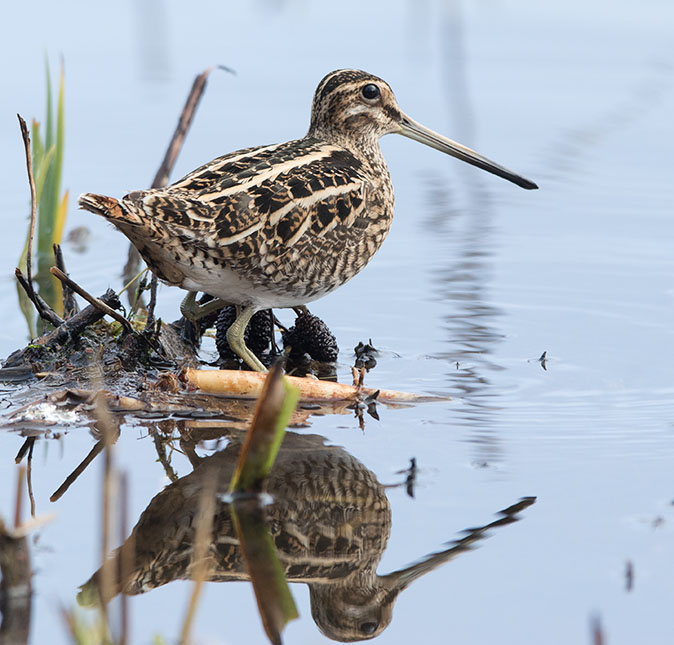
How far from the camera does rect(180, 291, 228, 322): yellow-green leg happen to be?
6.28 metres

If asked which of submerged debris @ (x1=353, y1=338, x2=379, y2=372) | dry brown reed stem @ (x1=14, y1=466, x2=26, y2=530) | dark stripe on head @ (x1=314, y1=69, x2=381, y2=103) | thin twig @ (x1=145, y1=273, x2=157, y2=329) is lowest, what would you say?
submerged debris @ (x1=353, y1=338, x2=379, y2=372)

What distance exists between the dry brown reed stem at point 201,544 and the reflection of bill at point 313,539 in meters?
0.02

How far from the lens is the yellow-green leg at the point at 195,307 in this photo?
6277 millimetres

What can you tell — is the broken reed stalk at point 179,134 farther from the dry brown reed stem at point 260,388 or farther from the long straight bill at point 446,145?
the dry brown reed stem at point 260,388

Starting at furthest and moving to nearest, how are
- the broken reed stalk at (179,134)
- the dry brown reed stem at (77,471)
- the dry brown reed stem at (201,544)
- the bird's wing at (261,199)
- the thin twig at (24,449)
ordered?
the broken reed stalk at (179,134) < the bird's wing at (261,199) < the thin twig at (24,449) < the dry brown reed stem at (77,471) < the dry brown reed stem at (201,544)

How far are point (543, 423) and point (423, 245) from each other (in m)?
2.99

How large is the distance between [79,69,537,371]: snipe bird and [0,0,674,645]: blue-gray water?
64 centimetres

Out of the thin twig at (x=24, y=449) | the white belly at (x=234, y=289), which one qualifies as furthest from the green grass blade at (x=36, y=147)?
the thin twig at (x=24, y=449)

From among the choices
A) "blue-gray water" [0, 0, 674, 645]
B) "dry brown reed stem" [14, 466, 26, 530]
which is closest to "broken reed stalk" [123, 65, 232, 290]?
"blue-gray water" [0, 0, 674, 645]

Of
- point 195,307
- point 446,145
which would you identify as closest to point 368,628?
point 195,307

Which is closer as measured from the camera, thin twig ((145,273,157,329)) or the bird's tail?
the bird's tail

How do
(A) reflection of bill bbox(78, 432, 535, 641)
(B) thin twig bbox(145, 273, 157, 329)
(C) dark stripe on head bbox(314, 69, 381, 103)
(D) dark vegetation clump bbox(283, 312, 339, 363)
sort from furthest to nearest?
(C) dark stripe on head bbox(314, 69, 381, 103) < (D) dark vegetation clump bbox(283, 312, 339, 363) < (B) thin twig bbox(145, 273, 157, 329) < (A) reflection of bill bbox(78, 432, 535, 641)

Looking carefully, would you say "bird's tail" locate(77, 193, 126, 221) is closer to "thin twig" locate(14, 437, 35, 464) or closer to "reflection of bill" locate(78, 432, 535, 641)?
"thin twig" locate(14, 437, 35, 464)

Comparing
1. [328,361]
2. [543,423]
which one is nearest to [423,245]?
[328,361]
